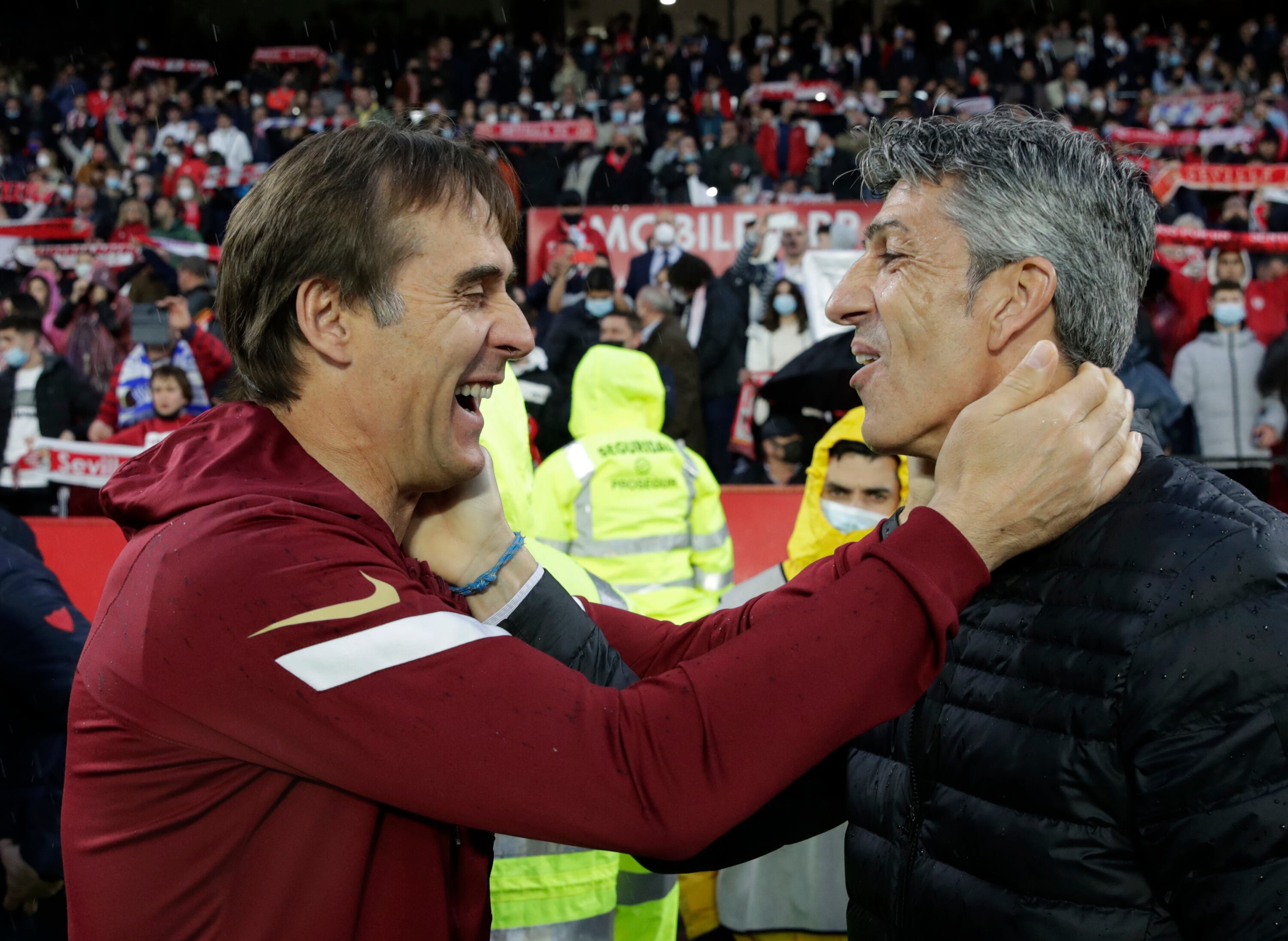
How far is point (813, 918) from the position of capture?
12.0 ft

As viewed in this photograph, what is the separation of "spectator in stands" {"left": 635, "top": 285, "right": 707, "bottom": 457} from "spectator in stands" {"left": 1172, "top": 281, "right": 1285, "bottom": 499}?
140 inches

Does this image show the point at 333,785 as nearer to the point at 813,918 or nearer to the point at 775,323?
the point at 813,918

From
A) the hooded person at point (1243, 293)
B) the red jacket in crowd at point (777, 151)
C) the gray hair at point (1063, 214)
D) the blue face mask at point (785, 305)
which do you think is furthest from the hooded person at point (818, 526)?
the red jacket in crowd at point (777, 151)

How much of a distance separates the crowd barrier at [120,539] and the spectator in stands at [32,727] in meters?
3.79

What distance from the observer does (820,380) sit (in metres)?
6.38

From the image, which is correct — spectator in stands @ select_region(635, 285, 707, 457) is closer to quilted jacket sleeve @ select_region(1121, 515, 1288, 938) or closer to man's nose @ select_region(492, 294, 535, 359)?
man's nose @ select_region(492, 294, 535, 359)

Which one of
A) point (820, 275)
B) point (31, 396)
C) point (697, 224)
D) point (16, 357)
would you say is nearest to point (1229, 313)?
point (820, 275)

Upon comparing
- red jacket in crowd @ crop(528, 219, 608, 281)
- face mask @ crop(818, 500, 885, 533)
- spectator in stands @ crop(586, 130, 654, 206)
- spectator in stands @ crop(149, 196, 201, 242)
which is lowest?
face mask @ crop(818, 500, 885, 533)

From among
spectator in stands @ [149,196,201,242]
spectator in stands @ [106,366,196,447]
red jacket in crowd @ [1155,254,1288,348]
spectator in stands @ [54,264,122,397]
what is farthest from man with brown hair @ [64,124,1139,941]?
spectator in stands @ [149,196,201,242]

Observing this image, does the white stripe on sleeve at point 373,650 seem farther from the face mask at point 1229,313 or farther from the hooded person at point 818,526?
the face mask at point 1229,313

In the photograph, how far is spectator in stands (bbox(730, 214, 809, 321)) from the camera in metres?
9.62

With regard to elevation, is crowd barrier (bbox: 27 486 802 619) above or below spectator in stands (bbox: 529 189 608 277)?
below

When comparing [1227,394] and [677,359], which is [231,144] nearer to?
[677,359]

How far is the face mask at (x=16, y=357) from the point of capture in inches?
360
